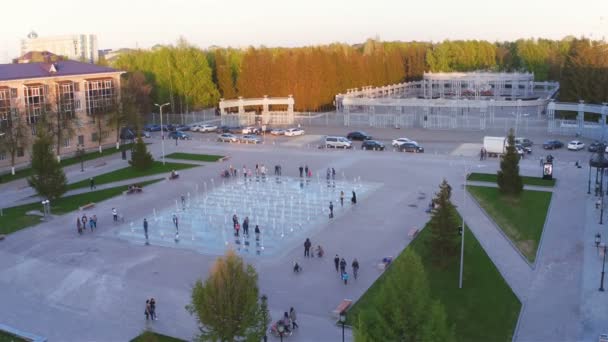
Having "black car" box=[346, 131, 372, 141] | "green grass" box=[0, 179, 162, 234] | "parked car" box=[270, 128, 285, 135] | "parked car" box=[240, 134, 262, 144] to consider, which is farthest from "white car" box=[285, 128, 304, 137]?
"green grass" box=[0, 179, 162, 234]

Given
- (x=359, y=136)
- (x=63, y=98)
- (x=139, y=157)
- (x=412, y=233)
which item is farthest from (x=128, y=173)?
(x=412, y=233)

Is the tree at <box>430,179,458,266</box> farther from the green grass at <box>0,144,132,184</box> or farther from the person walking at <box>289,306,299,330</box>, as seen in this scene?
the green grass at <box>0,144,132,184</box>

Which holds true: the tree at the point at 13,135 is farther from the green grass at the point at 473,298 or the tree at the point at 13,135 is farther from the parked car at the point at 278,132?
the green grass at the point at 473,298

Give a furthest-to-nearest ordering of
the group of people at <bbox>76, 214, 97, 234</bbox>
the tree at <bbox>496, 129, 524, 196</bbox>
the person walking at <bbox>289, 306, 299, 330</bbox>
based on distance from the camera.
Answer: the tree at <bbox>496, 129, 524, 196</bbox> → the group of people at <bbox>76, 214, 97, 234</bbox> → the person walking at <bbox>289, 306, 299, 330</bbox>

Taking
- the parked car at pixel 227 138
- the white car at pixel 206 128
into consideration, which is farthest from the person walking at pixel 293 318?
the white car at pixel 206 128

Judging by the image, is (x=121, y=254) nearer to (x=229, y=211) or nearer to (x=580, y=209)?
(x=229, y=211)
